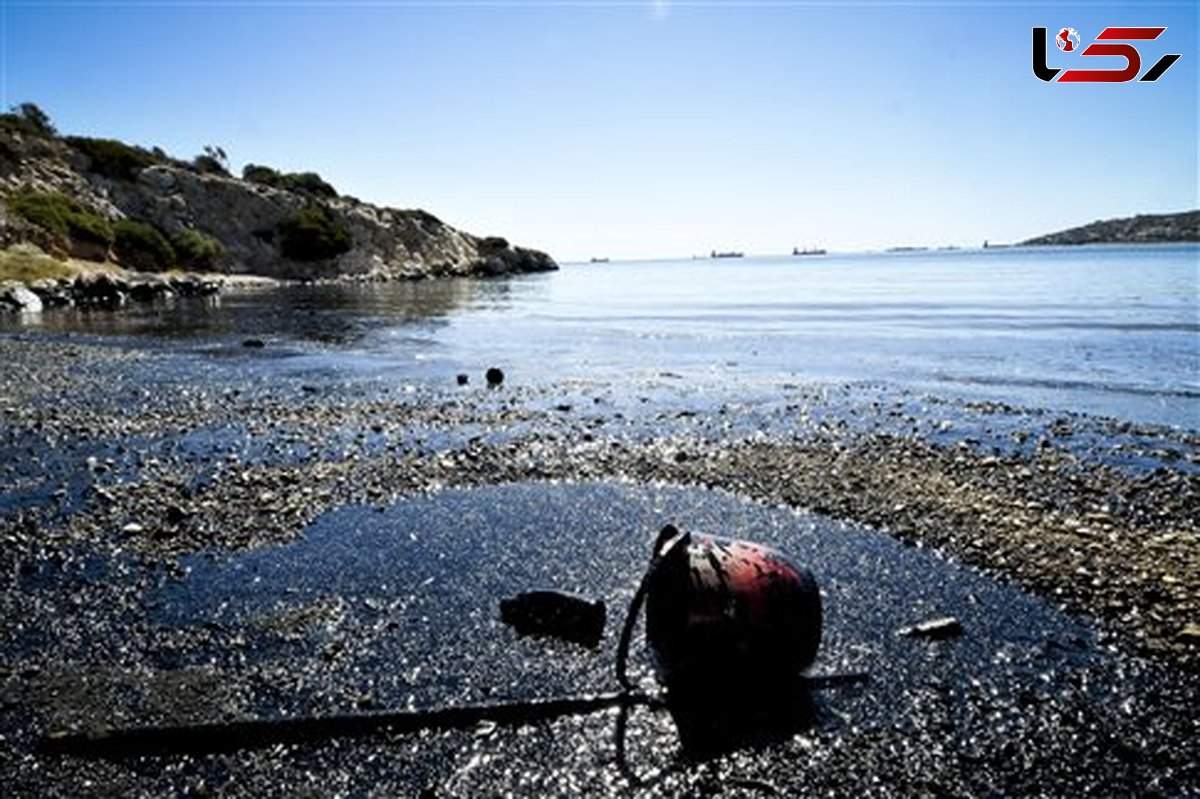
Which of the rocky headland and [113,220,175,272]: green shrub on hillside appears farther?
[113,220,175,272]: green shrub on hillside

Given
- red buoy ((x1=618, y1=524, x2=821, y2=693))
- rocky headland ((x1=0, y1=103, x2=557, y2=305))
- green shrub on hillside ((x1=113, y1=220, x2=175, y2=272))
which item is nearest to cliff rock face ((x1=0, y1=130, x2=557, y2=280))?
rocky headland ((x1=0, y1=103, x2=557, y2=305))

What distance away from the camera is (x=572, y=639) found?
732cm

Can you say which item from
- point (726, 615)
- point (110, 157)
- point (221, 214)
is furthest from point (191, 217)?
point (726, 615)

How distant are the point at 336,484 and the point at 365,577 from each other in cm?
389

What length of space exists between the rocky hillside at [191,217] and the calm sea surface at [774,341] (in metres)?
19.0

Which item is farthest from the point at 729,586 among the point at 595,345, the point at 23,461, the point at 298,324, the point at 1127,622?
the point at 298,324

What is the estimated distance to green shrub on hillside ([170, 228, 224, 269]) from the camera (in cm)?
8044

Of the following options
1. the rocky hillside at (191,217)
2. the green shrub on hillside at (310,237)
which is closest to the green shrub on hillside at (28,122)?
the rocky hillside at (191,217)

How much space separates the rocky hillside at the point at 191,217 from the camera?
67312 mm

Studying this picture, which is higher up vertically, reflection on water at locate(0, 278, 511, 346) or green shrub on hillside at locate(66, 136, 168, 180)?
green shrub on hillside at locate(66, 136, 168, 180)

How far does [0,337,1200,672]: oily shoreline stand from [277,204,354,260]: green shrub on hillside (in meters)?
82.5

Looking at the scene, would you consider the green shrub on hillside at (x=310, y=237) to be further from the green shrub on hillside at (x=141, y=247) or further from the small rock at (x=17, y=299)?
the small rock at (x=17, y=299)

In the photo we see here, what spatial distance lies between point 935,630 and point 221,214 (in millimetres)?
102459

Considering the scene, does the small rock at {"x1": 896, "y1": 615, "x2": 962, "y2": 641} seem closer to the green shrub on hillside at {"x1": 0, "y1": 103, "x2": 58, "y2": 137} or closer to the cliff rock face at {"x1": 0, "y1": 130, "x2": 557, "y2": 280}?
the cliff rock face at {"x1": 0, "y1": 130, "x2": 557, "y2": 280}
